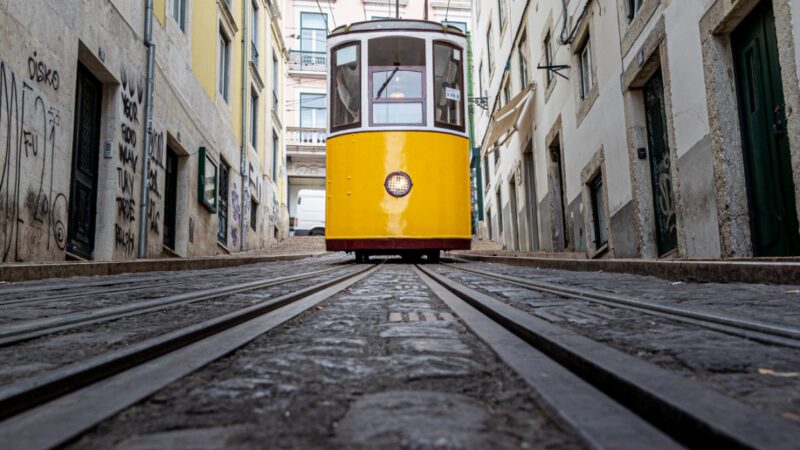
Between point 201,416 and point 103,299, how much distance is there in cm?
225

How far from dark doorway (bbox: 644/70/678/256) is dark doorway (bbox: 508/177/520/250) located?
9.12 metres

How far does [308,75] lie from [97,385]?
2945 cm

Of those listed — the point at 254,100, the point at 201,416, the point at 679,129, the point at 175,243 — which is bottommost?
the point at 201,416

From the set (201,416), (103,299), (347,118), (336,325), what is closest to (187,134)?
(347,118)

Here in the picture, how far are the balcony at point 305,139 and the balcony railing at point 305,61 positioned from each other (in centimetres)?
332

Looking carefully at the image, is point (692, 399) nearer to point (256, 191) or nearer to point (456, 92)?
point (456, 92)

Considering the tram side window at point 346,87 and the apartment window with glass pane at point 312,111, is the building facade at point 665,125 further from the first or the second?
the apartment window with glass pane at point 312,111

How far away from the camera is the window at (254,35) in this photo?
57.1 ft

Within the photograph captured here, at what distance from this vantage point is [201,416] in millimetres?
960

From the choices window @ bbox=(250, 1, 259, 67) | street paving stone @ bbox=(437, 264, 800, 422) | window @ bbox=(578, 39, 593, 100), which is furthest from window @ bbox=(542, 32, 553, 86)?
street paving stone @ bbox=(437, 264, 800, 422)

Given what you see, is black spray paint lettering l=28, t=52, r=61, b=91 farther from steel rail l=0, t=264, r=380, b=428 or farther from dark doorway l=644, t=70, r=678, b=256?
dark doorway l=644, t=70, r=678, b=256

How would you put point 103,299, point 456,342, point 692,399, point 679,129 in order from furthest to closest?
point 679,129
point 103,299
point 456,342
point 692,399

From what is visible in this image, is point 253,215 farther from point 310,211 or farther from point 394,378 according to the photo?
point 394,378

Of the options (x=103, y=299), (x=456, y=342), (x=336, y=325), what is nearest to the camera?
(x=456, y=342)
